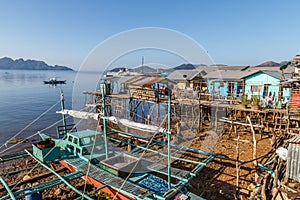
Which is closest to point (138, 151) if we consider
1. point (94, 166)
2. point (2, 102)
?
point (94, 166)

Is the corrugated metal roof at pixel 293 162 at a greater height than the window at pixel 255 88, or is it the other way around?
the window at pixel 255 88

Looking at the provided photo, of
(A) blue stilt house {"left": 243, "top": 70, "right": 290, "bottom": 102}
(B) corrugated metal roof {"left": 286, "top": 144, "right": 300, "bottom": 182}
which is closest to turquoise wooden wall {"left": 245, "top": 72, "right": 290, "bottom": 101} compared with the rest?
(A) blue stilt house {"left": 243, "top": 70, "right": 290, "bottom": 102}

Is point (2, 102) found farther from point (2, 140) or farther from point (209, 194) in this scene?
point (209, 194)

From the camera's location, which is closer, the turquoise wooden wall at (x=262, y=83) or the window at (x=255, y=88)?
the turquoise wooden wall at (x=262, y=83)

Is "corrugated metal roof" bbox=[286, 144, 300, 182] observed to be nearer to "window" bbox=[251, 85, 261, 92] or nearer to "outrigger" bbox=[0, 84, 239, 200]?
"outrigger" bbox=[0, 84, 239, 200]

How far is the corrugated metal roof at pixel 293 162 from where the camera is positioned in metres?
6.22

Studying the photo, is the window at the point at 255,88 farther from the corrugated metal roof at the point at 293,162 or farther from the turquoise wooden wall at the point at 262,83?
the corrugated metal roof at the point at 293,162

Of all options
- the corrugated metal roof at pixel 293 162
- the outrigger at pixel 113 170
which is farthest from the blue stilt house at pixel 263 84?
the outrigger at pixel 113 170

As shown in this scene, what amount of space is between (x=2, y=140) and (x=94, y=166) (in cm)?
1766

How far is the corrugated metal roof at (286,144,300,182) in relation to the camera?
6218 mm

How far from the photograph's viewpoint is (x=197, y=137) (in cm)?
1645

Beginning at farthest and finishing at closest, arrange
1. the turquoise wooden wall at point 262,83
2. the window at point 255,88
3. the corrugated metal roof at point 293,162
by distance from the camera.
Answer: the window at point 255,88, the turquoise wooden wall at point 262,83, the corrugated metal roof at point 293,162

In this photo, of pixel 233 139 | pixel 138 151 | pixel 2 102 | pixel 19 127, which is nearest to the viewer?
pixel 138 151

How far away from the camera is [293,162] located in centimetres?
630
